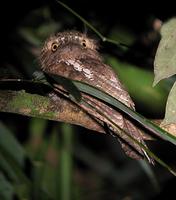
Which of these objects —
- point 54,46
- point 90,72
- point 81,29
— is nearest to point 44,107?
point 90,72

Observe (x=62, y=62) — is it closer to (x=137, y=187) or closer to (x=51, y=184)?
(x=51, y=184)

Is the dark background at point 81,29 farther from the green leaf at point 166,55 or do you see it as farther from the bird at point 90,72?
the green leaf at point 166,55

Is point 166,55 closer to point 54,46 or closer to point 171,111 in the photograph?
point 171,111

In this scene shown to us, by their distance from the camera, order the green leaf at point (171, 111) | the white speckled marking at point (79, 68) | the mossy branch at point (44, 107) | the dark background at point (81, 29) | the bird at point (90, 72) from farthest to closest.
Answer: the dark background at point (81, 29)
the white speckled marking at point (79, 68)
the bird at point (90, 72)
the mossy branch at point (44, 107)
the green leaf at point (171, 111)

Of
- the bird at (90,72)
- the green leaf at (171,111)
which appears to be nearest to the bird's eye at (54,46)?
the bird at (90,72)

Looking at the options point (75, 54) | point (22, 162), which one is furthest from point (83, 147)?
point (75, 54)
